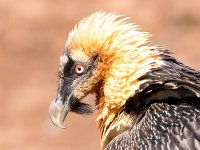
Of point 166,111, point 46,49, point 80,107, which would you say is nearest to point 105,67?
point 80,107

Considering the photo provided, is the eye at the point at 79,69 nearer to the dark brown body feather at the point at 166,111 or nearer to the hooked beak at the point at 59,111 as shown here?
the hooked beak at the point at 59,111

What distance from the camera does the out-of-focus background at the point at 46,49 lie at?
1923 cm

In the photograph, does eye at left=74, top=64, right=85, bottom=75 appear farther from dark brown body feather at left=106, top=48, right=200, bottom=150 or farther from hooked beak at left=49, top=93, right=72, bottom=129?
dark brown body feather at left=106, top=48, right=200, bottom=150

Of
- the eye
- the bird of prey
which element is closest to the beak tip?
the bird of prey

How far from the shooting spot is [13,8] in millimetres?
24016

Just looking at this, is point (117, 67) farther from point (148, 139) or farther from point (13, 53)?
point (13, 53)

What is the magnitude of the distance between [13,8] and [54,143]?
604cm

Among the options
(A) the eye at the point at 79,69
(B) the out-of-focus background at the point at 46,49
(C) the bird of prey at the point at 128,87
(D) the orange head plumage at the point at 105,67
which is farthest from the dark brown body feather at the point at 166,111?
(B) the out-of-focus background at the point at 46,49

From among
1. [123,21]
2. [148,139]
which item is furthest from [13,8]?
[148,139]

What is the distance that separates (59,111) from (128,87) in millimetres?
903

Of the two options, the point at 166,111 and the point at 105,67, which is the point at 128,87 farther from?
the point at 166,111

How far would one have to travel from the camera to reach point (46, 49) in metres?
22.7

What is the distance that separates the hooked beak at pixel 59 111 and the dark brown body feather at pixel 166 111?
2.73ft

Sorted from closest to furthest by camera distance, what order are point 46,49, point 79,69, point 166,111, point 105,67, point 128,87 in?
point 166,111
point 128,87
point 105,67
point 79,69
point 46,49
